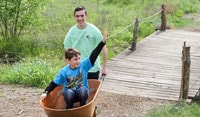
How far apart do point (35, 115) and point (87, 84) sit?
4.93 feet

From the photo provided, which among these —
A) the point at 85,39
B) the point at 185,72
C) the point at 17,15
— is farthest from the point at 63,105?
the point at 17,15

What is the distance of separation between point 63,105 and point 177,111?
2.13 m

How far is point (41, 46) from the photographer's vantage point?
37.1ft

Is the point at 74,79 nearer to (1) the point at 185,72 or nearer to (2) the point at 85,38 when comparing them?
(2) the point at 85,38

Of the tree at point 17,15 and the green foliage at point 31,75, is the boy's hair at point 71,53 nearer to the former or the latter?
the green foliage at point 31,75

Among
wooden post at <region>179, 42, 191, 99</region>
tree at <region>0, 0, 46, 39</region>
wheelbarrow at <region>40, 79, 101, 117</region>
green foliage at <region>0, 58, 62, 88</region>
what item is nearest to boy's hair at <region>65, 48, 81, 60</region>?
wheelbarrow at <region>40, 79, 101, 117</region>

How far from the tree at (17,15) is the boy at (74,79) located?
6.30 metres

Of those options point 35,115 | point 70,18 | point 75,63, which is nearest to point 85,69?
point 75,63

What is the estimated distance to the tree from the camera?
11.2 meters

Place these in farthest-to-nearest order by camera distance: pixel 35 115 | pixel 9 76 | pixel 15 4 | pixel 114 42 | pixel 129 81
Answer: pixel 114 42, pixel 15 4, pixel 129 81, pixel 9 76, pixel 35 115

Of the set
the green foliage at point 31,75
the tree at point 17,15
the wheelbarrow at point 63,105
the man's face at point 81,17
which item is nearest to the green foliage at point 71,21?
the tree at point 17,15

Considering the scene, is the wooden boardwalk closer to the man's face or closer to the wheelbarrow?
the wheelbarrow

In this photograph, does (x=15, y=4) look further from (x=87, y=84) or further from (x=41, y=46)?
(x=87, y=84)

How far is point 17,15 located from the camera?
11352 mm
